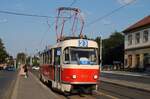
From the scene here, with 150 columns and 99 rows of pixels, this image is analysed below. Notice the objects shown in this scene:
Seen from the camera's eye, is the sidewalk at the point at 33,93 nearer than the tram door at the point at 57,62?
Yes

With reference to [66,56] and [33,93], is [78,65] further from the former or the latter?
[33,93]

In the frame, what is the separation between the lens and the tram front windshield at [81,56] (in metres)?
20.9

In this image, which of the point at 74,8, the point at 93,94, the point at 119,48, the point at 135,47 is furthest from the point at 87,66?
the point at 119,48

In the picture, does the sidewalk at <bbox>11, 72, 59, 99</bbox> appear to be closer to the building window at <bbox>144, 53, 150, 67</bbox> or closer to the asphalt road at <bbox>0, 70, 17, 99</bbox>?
the asphalt road at <bbox>0, 70, 17, 99</bbox>

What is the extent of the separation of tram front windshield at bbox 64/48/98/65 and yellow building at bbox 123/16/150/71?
53423 mm

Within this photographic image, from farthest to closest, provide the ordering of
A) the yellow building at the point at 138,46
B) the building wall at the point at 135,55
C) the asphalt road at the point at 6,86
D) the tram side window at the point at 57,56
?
the building wall at the point at 135,55, the yellow building at the point at 138,46, the asphalt road at the point at 6,86, the tram side window at the point at 57,56

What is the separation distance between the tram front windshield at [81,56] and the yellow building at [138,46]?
53.4 meters

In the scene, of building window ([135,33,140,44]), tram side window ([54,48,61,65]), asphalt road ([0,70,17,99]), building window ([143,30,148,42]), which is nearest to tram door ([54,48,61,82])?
tram side window ([54,48,61,65])

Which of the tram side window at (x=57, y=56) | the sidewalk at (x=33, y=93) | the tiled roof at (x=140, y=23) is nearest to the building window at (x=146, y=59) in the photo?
the tiled roof at (x=140, y=23)

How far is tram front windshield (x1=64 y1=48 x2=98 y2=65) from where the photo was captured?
20.9m

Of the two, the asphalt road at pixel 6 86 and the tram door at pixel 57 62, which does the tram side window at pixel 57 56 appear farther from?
the asphalt road at pixel 6 86

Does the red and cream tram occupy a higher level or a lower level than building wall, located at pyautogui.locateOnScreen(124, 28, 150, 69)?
lower

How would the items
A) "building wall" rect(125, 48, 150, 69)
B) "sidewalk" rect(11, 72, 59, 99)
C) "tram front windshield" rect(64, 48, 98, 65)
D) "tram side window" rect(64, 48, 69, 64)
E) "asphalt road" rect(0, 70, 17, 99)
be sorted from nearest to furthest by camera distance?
"sidewalk" rect(11, 72, 59, 99)
"tram front windshield" rect(64, 48, 98, 65)
"tram side window" rect(64, 48, 69, 64)
"asphalt road" rect(0, 70, 17, 99)
"building wall" rect(125, 48, 150, 69)

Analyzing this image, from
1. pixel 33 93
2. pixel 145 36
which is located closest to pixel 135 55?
pixel 145 36
